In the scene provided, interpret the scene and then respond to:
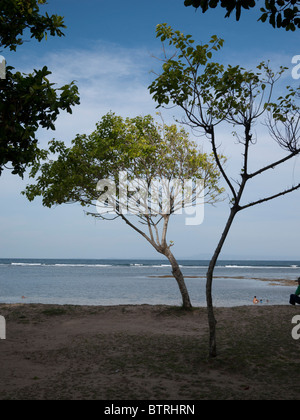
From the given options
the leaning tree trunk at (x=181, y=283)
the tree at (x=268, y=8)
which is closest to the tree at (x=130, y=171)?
the leaning tree trunk at (x=181, y=283)

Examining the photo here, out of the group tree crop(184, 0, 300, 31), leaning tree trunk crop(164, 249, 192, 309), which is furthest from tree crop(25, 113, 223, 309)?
tree crop(184, 0, 300, 31)

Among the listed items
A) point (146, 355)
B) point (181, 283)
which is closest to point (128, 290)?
point (181, 283)

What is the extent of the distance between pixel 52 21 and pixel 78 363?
8681 mm

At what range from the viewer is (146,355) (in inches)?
417

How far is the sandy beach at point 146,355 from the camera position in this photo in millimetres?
7775

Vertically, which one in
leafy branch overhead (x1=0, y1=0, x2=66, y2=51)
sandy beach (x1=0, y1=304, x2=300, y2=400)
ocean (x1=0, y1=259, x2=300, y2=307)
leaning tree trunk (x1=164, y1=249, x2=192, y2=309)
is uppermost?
leafy branch overhead (x1=0, y1=0, x2=66, y2=51)

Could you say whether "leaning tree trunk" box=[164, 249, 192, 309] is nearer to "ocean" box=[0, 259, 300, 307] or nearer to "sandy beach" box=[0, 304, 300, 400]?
"sandy beach" box=[0, 304, 300, 400]

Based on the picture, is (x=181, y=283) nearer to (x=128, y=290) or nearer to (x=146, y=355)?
(x=146, y=355)

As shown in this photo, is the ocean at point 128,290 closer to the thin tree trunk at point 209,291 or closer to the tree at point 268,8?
the thin tree trunk at point 209,291

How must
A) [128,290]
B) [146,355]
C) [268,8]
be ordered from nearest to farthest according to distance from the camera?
1. [268,8]
2. [146,355]
3. [128,290]

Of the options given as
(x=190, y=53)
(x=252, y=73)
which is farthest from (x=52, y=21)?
(x=252, y=73)

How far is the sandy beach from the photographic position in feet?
25.5

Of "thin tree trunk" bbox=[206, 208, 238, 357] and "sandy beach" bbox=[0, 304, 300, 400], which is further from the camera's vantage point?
"thin tree trunk" bbox=[206, 208, 238, 357]

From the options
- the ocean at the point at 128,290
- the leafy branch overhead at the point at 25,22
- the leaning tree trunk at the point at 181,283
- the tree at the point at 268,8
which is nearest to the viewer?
the tree at the point at 268,8
